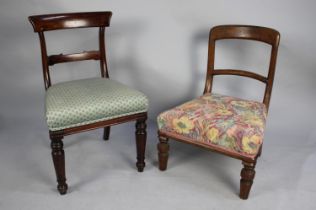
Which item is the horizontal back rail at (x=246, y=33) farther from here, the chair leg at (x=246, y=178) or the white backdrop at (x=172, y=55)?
Result: the chair leg at (x=246, y=178)

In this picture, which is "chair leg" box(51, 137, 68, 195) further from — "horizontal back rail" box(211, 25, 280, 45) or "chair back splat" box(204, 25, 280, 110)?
"horizontal back rail" box(211, 25, 280, 45)

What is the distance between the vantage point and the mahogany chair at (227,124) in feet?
5.35

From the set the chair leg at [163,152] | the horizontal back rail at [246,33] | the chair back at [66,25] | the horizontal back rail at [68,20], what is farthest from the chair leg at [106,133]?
the horizontal back rail at [246,33]

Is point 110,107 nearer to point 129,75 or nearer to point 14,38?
point 129,75

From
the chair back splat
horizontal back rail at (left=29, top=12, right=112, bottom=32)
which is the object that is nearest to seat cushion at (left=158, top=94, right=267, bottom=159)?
the chair back splat

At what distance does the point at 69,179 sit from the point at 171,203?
586 millimetres

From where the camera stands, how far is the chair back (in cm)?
189

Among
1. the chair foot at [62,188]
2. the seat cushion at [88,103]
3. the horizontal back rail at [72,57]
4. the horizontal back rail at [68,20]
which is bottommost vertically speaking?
the chair foot at [62,188]

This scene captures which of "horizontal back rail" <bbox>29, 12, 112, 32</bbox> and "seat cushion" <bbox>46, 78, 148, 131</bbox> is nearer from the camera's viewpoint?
"seat cushion" <bbox>46, 78, 148, 131</bbox>

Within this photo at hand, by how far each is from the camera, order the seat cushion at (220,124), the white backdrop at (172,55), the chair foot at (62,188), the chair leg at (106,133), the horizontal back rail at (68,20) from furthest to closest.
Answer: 1. the chair leg at (106,133)
2. the white backdrop at (172,55)
3. the horizontal back rail at (68,20)
4. the chair foot at (62,188)
5. the seat cushion at (220,124)

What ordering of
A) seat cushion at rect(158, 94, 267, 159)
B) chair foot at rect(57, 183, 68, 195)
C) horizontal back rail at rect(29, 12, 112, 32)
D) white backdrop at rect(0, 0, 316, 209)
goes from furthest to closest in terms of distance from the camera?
white backdrop at rect(0, 0, 316, 209) → horizontal back rail at rect(29, 12, 112, 32) → chair foot at rect(57, 183, 68, 195) → seat cushion at rect(158, 94, 267, 159)

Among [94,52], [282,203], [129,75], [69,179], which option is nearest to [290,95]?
[282,203]

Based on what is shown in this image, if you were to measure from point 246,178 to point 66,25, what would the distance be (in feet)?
4.14

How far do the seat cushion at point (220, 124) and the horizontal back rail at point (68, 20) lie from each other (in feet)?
2.26
